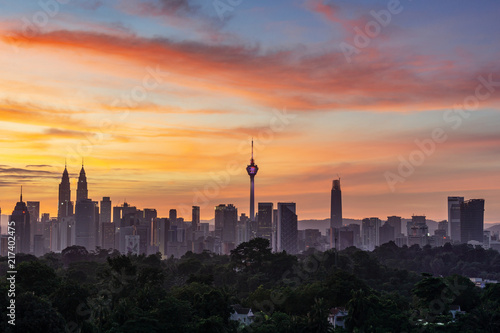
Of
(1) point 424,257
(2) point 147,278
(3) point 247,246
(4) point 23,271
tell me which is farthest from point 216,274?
(1) point 424,257

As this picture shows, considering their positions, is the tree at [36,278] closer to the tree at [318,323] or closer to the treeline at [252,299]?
the treeline at [252,299]

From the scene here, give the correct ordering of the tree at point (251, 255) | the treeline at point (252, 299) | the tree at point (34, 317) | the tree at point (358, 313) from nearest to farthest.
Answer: the tree at point (34, 317), the treeline at point (252, 299), the tree at point (358, 313), the tree at point (251, 255)

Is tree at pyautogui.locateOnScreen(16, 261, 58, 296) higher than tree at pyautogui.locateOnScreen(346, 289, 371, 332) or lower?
higher

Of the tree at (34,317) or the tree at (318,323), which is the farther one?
the tree at (318,323)

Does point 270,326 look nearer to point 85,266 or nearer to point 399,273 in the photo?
point 399,273

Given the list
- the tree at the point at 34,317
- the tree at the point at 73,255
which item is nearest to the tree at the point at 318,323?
the tree at the point at 34,317

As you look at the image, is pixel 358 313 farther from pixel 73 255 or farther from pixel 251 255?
pixel 73 255

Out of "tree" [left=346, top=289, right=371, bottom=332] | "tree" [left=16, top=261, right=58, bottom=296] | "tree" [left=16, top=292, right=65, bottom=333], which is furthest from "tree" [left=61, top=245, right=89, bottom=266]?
"tree" [left=16, top=292, right=65, bottom=333]

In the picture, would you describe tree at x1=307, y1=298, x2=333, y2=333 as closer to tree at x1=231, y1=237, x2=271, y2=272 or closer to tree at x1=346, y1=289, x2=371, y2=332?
tree at x1=346, y1=289, x2=371, y2=332

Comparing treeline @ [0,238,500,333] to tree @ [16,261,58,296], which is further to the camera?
tree @ [16,261,58,296]

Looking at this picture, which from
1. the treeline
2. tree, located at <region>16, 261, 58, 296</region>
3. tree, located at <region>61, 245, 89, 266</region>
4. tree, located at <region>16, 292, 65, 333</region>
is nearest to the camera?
tree, located at <region>16, 292, 65, 333</region>
